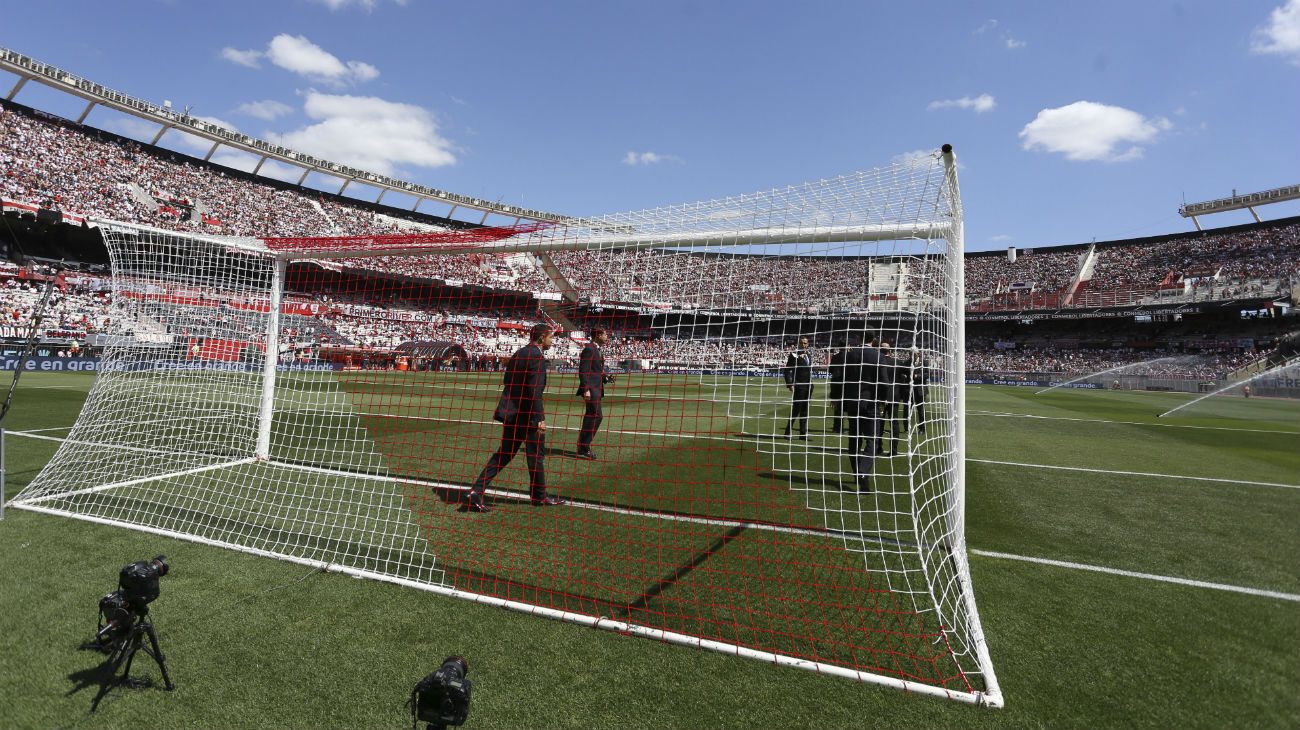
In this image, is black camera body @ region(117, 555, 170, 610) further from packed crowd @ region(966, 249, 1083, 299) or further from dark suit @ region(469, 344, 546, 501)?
packed crowd @ region(966, 249, 1083, 299)

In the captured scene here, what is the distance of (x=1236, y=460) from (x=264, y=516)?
42.7 ft

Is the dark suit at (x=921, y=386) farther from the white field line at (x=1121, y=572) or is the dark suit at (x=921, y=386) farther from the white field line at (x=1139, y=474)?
the white field line at (x=1139, y=474)

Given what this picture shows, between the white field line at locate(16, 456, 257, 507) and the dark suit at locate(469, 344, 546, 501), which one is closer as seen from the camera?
the white field line at locate(16, 456, 257, 507)

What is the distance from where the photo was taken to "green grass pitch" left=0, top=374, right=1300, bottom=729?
2449 mm

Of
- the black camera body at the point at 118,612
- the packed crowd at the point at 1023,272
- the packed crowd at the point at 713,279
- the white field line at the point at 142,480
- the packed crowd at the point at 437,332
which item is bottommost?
the white field line at the point at 142,480

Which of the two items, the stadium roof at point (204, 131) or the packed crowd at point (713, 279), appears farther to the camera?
the stadium roof at point (204, 131)

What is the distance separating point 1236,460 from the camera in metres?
8.98

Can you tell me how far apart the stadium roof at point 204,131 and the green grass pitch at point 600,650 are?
2347cm

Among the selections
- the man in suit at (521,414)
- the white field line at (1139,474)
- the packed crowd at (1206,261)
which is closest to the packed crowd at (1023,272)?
the packed crowd at (1206,261)

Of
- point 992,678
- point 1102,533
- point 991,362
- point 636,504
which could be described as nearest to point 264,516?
point 636,504

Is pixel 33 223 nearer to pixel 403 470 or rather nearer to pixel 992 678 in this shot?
pixel 403 470

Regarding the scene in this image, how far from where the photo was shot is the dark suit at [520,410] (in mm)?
5426

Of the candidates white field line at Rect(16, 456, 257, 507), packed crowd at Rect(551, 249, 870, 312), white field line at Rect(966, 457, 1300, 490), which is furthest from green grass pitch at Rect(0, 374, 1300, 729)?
white field line at Rect(966, 457, 1300, 490)

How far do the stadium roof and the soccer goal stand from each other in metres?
19.6
